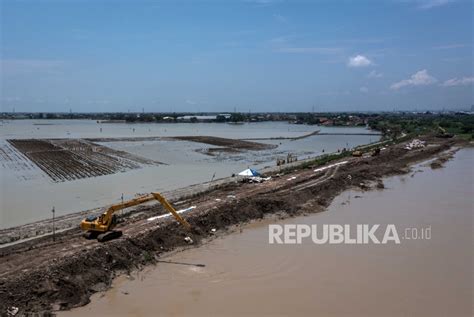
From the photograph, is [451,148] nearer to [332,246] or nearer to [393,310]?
[332,246]

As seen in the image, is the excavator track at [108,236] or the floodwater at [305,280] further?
the excavator track at [108,236]

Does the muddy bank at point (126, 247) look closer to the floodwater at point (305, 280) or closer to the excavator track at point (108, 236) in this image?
the excavator track at point (108, 236)

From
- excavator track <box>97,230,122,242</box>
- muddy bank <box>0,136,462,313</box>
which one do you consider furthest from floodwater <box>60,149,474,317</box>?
excavator track <box>97,230,122,242</box>

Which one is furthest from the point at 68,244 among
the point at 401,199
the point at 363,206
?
the point at 401,199

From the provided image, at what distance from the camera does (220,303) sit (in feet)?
32.3

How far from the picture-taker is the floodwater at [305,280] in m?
9.67

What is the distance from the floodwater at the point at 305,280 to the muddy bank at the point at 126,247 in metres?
0.53

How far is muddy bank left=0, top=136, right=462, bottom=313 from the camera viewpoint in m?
9.55

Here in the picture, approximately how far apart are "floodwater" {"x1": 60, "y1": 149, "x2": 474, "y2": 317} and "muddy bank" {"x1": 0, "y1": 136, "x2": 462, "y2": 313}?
53 centimetres

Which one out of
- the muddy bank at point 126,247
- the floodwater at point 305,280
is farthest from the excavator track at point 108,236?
the floodwater at point 305,280

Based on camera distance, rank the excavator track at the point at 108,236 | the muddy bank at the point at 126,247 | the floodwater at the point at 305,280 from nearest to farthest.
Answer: the muddy bank at the point at 126,247 < the floodwater at the point at 305,280 < the excavator track at the point at 108,236

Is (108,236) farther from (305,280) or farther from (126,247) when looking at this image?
(305,280)

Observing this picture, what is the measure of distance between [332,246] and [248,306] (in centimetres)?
501

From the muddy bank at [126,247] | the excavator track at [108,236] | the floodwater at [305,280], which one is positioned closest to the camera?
the muddy bank at [126,247]
